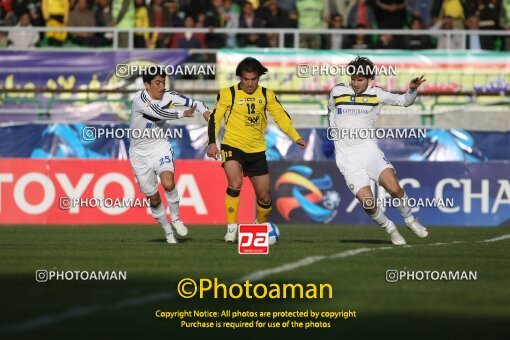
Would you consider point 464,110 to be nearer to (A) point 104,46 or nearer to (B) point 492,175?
(B) point 492,175

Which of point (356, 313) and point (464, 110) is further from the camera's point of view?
point (464, 110)

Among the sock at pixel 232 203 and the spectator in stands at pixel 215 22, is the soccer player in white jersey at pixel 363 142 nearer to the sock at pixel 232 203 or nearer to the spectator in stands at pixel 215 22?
the sock at pixel 232 203

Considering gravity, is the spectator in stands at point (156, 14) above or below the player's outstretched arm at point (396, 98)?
above

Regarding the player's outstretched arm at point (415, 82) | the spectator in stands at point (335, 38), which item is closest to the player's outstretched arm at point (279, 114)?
the player's outstretched arm at point (415, 82)

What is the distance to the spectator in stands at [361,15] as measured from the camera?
91.7 feet

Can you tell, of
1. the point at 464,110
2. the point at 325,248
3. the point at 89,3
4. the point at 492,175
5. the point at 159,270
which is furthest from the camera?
the point at 89,3

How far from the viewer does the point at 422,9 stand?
2916 centimetres

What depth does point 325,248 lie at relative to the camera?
1612 cm

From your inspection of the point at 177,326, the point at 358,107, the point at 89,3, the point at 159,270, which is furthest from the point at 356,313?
the point at 89,3

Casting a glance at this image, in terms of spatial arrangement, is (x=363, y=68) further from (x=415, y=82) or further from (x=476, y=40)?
(x=476, y=40)

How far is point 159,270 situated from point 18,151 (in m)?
12.0

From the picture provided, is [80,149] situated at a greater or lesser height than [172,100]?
lesser

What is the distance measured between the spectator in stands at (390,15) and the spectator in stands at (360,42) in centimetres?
38

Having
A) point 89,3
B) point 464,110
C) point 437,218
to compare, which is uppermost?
point 89,3
